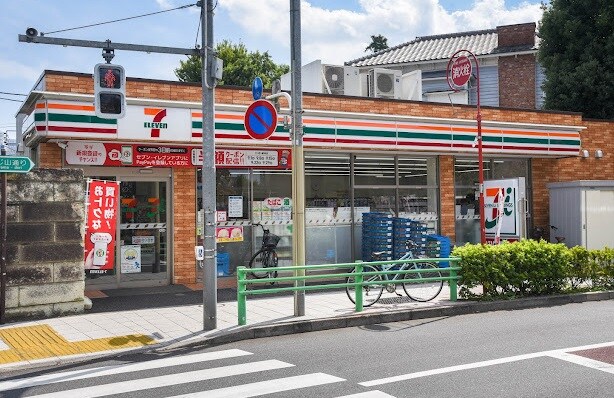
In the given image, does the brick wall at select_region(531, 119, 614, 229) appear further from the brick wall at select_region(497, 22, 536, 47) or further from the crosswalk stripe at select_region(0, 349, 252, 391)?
the crosswalk stripe at select_region(0, 349, 252, 391)

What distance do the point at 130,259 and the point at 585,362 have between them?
9.67 m

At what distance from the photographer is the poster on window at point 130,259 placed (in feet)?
45.3

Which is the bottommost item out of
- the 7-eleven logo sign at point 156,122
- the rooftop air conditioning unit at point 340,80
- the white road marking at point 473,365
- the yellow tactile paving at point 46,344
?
the white road marking at point 473,365

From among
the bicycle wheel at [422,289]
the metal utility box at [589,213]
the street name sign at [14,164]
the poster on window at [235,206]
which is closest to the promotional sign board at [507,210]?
the bicycle wheel at [422,289]

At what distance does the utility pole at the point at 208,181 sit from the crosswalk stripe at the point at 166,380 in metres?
2.12

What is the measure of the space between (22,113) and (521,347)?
12.3 metres

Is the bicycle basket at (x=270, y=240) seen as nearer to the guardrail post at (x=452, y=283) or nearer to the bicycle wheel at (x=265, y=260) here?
the bicycle wheel at (x=265, y=260)

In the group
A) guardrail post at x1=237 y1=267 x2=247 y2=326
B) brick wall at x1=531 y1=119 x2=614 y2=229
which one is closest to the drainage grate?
guardrail post at x1=237 y1=267 x2=247 y2=326

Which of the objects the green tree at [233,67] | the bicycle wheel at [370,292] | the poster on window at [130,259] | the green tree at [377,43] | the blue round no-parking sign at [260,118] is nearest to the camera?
the blue round no-parking sign at [260,118]

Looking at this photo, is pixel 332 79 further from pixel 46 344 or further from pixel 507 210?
pixel 46 344

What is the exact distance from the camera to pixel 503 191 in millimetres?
13844

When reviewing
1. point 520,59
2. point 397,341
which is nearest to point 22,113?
point 397,341

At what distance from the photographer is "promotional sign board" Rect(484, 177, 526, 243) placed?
13.6 metres

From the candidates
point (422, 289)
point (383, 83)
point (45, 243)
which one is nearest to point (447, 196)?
point (383, 83)
